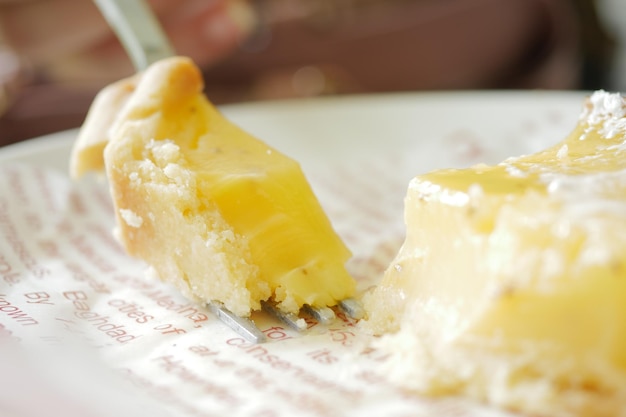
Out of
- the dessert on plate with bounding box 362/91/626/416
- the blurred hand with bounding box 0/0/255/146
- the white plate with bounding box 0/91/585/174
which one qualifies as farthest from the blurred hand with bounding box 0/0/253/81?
the dessert on plate with bounding box 362/91/626/416

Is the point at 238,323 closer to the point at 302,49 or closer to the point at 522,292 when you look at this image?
the point at 522,292

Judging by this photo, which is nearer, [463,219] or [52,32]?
[463,219]

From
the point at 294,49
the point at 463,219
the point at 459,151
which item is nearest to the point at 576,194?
the point at 463,219

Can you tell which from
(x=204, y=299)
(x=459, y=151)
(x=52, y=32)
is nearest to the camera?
(x=204, y=299)

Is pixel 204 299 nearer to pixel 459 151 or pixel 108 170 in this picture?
pixel 108 170

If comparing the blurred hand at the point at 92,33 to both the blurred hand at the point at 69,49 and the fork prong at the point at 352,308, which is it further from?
the fork prong at the point at 352,308

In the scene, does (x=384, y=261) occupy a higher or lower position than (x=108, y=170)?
lower
